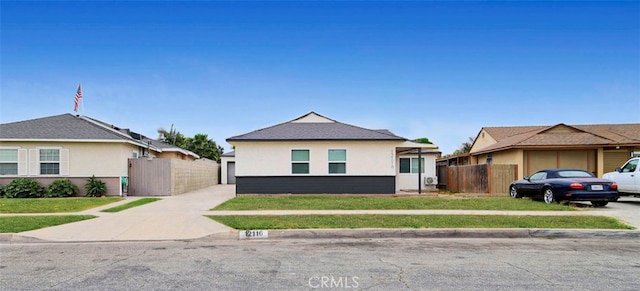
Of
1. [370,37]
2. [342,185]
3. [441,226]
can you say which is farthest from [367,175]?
[441,226]

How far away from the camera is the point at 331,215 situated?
11242mm

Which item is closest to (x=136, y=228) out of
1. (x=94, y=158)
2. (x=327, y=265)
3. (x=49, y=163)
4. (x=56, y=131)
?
(x=327, y=265)

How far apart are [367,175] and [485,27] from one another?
28.6ft

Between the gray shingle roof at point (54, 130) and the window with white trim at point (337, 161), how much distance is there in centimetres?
1004

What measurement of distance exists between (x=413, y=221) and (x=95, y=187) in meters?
15.4

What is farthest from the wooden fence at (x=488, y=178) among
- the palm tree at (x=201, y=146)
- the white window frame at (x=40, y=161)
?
the palm tree at (x=201, y=146)

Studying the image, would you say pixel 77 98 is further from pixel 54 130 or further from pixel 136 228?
pixel 136 228

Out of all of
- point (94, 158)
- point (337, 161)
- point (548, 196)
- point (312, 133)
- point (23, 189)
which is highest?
point (312, 133)

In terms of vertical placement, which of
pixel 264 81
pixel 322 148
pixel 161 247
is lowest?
pixel 161 247

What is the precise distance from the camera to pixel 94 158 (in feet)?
63.1

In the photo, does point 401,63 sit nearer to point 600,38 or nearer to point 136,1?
point 600,38

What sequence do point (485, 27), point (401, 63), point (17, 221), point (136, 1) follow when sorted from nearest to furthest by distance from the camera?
point (17, 221) < point (136, 1) < point (485, 27) < point (401, 63)

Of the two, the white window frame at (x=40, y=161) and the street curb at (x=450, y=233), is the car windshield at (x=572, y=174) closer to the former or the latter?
the street curb at (x=450, y=233)

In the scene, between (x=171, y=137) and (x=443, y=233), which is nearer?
(x=443, y=233)
